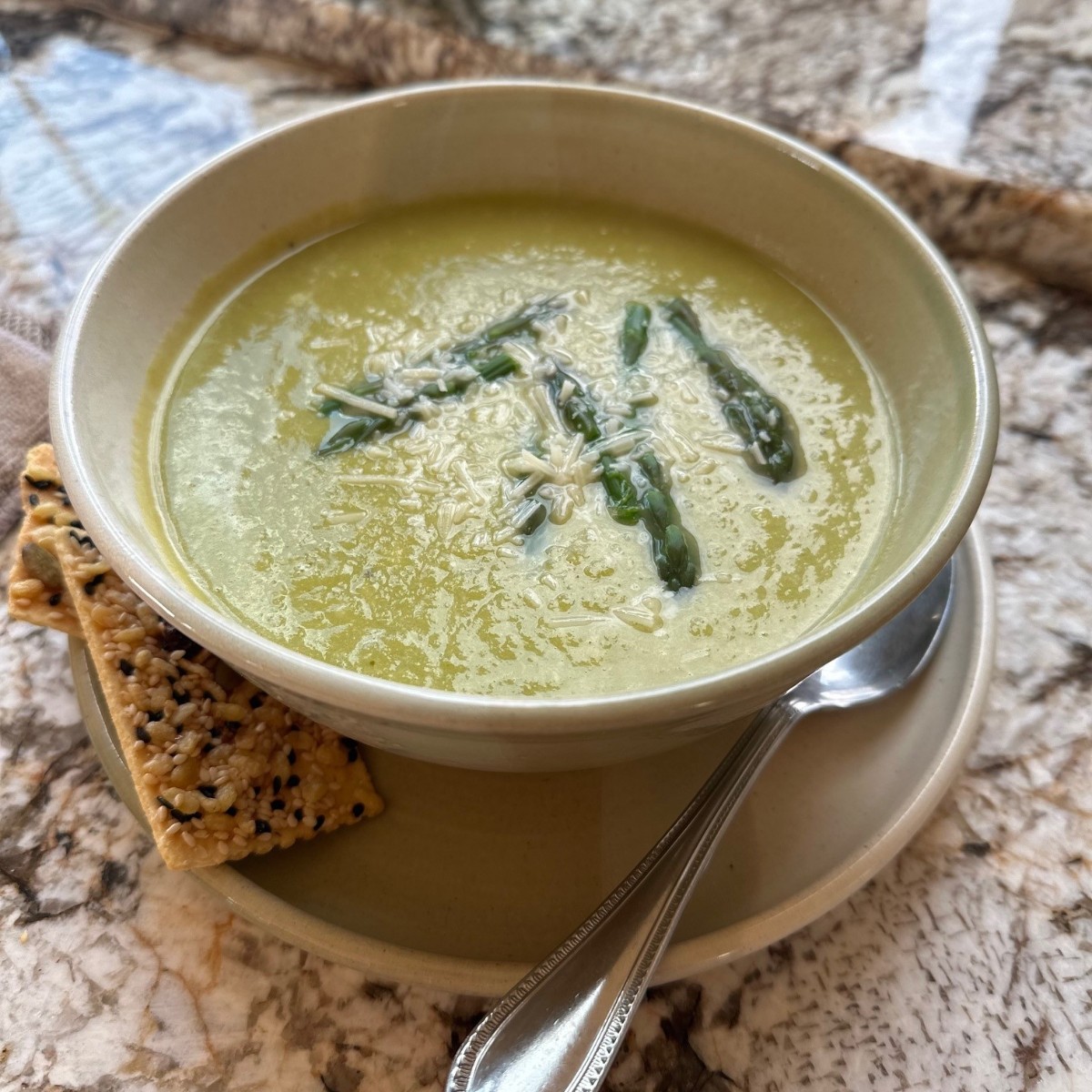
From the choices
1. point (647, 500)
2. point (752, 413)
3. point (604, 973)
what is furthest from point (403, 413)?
point (604, 973)

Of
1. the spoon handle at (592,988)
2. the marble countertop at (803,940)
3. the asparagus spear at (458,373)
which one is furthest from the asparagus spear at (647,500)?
the marble countertop at (803,940)

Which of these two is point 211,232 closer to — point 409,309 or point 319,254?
point 319,254

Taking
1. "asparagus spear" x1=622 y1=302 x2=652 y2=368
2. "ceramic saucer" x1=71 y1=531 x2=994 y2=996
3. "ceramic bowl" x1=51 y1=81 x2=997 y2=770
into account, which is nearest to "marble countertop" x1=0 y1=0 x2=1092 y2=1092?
"ceramic saucer" x1=71 y1=531 x2=994 y2=996

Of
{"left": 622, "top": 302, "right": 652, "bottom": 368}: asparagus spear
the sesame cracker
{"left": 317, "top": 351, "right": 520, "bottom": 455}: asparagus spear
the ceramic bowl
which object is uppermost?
the ceramic bowl

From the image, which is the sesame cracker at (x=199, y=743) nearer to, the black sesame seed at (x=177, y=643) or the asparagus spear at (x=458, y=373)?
the black sesame seed at (x=177, y=643)

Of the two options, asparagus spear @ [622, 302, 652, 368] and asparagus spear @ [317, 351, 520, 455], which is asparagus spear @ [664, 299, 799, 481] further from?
asparagus spear @ [317, 351, 520, 455]

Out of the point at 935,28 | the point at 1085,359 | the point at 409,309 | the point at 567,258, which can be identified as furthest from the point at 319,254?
the point at 935,28
